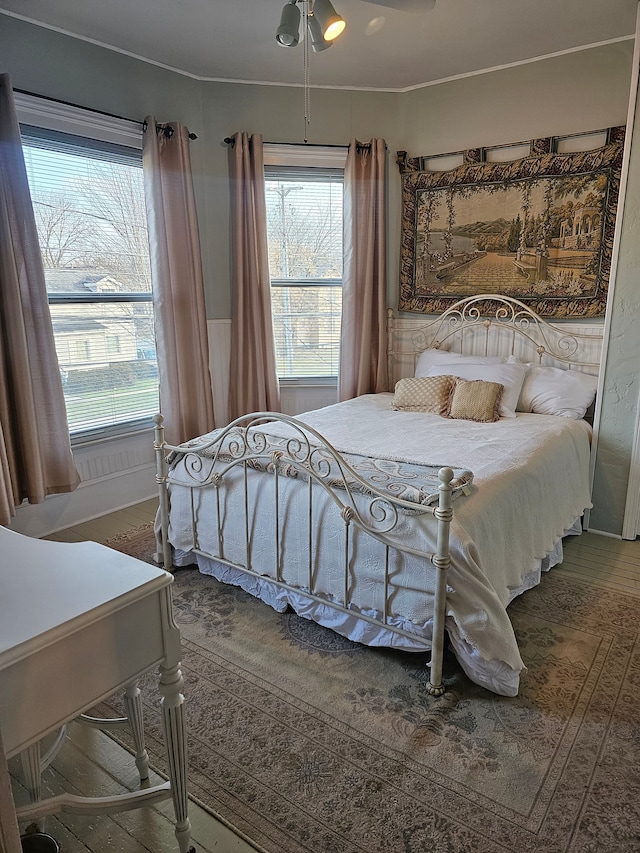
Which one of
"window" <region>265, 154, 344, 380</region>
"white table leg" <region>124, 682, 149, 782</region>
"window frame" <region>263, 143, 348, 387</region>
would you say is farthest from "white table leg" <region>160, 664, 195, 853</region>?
"window frame" <region>263, 143, 348, 387</region>

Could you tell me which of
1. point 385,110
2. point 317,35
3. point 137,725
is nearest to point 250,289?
point 385,110

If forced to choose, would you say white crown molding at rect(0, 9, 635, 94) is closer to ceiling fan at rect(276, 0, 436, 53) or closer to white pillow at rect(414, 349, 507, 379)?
ceiling fan at rect(276, 0, 436, 53)

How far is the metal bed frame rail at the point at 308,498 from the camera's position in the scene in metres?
2.00

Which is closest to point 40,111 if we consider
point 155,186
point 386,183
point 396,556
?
point 155,186

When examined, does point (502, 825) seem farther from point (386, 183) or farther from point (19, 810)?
point (386, 183)

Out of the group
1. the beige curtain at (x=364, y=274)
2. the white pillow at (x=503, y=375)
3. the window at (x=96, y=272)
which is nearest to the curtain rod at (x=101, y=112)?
the window at (x=96, y=272)

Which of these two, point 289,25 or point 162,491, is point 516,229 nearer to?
point 289,25

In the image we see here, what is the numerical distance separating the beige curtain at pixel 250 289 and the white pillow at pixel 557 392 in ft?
5.89

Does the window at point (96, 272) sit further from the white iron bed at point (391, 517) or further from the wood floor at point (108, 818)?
the wood floor at point (108, 818)

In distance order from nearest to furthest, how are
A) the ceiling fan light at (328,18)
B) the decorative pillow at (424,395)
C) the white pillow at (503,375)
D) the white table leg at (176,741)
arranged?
the white table leg at (176,741) → the ceiling fan light at (328,18) → the white pillow at (503,375) → the decorative pillow at (424,395)

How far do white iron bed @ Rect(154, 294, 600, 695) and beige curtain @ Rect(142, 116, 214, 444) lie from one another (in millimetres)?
1071

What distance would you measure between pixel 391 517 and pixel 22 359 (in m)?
2.14

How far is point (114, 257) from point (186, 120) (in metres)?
1.10

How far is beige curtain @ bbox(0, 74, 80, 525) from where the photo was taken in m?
2.94
